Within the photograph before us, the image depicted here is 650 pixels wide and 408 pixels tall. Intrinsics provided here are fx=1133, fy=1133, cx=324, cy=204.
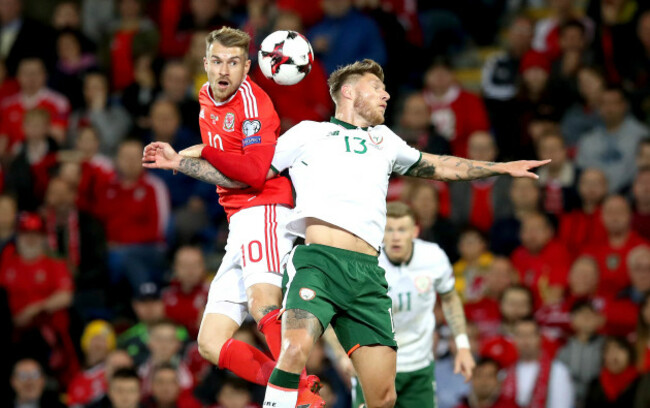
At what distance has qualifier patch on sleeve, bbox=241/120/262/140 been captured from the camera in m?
6.95

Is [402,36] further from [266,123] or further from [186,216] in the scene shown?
[266,123]

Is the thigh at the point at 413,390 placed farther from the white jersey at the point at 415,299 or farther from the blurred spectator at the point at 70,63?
the blurred spectator at the point at 70,63

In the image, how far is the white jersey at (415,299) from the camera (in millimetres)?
8211

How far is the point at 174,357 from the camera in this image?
10.5 meters

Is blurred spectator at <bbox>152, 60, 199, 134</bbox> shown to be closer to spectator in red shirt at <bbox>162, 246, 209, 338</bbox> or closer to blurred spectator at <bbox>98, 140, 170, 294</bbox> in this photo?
blurred spectator at <bbox>98, 140, 170, 294</bbox>

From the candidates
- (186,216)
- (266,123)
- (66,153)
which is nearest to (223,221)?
(186,216)

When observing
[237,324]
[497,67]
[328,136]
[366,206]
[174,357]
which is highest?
[497,67]

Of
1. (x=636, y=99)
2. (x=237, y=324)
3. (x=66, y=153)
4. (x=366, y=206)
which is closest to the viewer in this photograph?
(x=366, y=206)

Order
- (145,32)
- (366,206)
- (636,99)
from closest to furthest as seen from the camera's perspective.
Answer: (366,206) < (636,99) < (145,32)

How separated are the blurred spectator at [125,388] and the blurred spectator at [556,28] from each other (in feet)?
19.8

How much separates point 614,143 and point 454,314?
4.16 metres

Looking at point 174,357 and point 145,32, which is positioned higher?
point 145,32

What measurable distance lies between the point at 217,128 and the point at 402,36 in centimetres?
649

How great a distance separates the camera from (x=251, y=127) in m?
6.96
